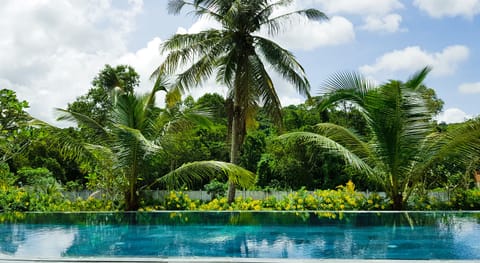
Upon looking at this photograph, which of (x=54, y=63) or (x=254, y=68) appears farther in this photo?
(x=54, y=63)

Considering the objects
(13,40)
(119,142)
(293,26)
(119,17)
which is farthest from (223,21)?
(13,40)

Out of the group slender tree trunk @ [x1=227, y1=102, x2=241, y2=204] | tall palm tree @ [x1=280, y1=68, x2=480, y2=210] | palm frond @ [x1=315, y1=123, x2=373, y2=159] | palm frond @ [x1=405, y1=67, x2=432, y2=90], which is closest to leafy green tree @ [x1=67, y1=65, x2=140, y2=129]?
slender tree trunk @ [x1=227, y1=102, x2=241, y2=204]

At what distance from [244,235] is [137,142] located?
13.1ft

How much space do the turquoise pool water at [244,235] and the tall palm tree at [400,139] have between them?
0.97 m

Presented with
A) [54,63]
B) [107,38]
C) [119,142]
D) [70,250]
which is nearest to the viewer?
[70,250]

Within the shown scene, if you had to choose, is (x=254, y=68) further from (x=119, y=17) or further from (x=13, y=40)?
(x=13, y=40)

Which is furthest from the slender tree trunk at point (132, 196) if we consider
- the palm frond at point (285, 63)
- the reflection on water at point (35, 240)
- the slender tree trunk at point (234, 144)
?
the palm frond at point (285, 63)

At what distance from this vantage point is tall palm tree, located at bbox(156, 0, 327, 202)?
12.3m

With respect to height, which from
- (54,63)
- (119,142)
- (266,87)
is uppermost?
(54,63)

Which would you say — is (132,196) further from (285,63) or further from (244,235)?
(285,63)

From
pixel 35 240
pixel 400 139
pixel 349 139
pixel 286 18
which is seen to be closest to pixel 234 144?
pixel 349 139

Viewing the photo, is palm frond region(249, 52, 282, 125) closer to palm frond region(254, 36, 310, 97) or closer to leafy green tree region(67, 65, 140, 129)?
palm frond region(254, 36, 310, 97)

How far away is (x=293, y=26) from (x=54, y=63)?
7.07 m

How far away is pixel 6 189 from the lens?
12.5 metres
